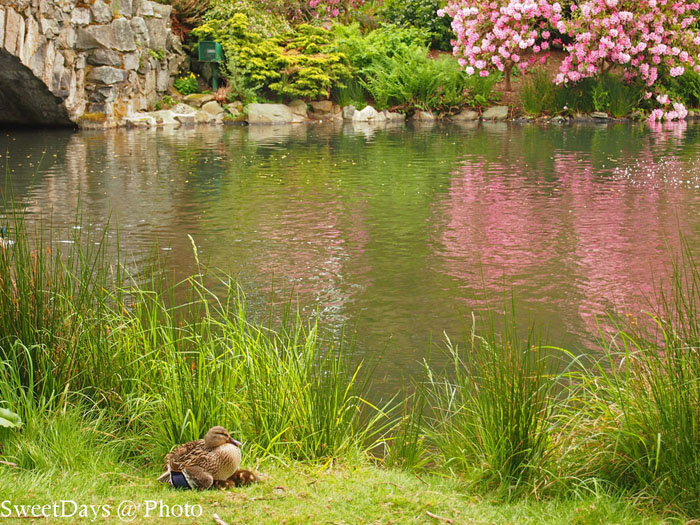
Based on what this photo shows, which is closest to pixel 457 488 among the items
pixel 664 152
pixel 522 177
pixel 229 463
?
pixel 229 463

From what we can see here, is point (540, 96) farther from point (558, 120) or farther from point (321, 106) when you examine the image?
point (321, 106)

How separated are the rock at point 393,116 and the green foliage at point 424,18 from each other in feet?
11.6

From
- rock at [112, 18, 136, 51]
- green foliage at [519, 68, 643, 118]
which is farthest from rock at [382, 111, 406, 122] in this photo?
rock at [112, 18, 136, 51]

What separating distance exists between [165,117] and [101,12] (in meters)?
3.34

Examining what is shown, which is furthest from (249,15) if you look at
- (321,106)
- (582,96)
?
(582,96)

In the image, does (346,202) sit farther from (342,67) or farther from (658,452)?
(342,67)

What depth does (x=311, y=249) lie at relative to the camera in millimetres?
7660

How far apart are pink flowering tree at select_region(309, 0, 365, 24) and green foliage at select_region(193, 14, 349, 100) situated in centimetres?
342

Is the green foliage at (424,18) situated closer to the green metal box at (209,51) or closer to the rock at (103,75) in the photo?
the green metal box at (209,51)

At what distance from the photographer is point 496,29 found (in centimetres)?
2136

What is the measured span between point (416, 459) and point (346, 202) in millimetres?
6763

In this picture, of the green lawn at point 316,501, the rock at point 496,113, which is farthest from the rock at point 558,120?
the green lawn at point 316,501

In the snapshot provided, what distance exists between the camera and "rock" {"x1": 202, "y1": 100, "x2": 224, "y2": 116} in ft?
73.1

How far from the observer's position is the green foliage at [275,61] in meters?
22.3
